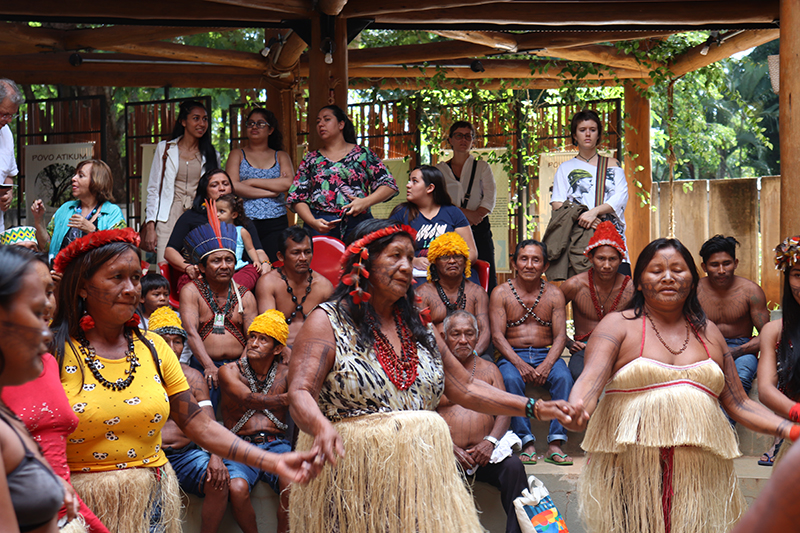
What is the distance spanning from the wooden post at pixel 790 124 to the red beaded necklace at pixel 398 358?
3387mm

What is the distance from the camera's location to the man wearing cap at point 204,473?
4410mm

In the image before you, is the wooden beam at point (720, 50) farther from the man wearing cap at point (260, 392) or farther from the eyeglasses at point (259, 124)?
the man wearing cap at point (260, 392)

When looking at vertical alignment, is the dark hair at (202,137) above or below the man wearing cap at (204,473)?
above

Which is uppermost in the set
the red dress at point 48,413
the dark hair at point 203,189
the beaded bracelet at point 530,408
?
the dark hair at point 203,189

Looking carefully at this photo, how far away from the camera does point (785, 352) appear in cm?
420

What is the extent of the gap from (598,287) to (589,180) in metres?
1.11

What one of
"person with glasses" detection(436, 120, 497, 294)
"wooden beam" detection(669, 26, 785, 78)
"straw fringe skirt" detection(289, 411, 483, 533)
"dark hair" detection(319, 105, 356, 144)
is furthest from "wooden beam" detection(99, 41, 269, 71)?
"straw fringe skirt" detection(289, 411, 483, 533)

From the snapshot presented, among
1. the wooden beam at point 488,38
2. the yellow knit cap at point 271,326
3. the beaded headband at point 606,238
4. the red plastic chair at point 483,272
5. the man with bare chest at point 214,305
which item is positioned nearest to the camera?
the yellow knit cap at point 271,326

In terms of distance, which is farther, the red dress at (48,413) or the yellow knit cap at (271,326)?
the yellow knit cap at (271,326)

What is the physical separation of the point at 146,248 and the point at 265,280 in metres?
1.56

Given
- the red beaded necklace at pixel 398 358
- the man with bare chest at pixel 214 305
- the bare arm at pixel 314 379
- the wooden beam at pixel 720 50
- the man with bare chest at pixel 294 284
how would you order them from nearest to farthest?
the bare arm at pixel 314 379 < the red beaded necklace at pixel 398 358 < the man with bare chest at pixel 214 305 < the man with bare chest at pixel 294 284 < the wooden beam at pixel 720 50

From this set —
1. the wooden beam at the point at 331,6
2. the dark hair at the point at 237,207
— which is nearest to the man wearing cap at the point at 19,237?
the dark hair at the point at 237,207

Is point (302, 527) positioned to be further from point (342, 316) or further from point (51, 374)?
point (51, 374)

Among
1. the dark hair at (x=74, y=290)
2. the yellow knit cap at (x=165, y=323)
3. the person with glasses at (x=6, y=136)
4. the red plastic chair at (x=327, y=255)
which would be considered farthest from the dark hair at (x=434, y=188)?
the dark hair at (x=74, y=290)
